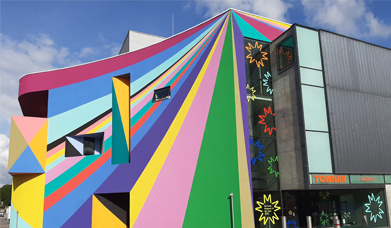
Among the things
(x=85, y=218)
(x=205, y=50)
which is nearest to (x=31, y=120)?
(x=85, y=218)

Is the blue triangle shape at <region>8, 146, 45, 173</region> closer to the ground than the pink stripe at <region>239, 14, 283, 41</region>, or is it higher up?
closer to the ground

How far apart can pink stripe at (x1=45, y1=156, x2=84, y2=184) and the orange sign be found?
1332cm

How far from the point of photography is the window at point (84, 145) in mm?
21125

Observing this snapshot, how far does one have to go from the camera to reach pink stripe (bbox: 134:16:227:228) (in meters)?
16.8

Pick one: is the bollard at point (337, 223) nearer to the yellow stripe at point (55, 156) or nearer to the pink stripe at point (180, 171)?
the pink stripe at point (180, 171)

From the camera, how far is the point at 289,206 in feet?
58.7

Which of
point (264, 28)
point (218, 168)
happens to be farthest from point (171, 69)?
point (218, 168)

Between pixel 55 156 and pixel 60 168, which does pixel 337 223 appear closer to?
pixel 60 168

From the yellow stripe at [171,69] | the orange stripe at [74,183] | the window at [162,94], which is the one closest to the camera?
the yellow stripe at [171,69]

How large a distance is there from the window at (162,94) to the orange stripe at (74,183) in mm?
4271

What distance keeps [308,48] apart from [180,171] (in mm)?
9383

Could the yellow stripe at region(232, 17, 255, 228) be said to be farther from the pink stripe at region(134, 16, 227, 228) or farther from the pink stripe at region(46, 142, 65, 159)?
the pink stripe at region(46, 142, 65, 159)

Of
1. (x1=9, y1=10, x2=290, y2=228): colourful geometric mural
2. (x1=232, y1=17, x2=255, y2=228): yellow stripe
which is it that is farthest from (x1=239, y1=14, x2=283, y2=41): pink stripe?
(x1=232, y1=17, x2=255, y2=228): yellow stripe

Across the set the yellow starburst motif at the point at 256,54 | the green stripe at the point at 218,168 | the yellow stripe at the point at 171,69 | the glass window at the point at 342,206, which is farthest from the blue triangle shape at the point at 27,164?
the glass window at the point at 342,206
